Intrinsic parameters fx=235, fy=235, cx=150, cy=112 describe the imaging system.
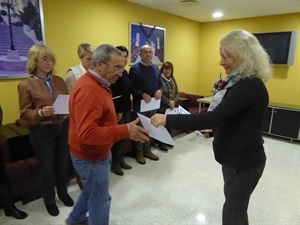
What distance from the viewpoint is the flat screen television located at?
14.6 ft

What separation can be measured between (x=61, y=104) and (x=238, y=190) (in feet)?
4.52

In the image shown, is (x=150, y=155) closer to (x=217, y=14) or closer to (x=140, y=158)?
(x=140, y=158)

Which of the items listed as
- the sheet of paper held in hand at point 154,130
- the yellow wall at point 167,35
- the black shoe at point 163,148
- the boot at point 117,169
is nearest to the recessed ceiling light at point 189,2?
the yellow wall at point 167,35

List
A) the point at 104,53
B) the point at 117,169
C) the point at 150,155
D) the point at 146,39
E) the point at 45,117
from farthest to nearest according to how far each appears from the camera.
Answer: the point at 146,39
the point at 150,155
the point at 117,169
the point at 45,117
the point at 104,53

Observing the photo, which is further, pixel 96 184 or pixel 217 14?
pixel 217 14

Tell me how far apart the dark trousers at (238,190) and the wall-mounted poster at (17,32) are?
2451 mm

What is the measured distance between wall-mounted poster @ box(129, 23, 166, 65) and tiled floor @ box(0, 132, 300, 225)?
1824 millimetres

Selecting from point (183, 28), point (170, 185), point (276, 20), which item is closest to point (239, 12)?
point (276, 20)

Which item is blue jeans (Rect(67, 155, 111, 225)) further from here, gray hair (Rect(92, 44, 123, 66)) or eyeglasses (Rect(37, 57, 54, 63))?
eyeglasses (Rect(37, 57, 54, 63))

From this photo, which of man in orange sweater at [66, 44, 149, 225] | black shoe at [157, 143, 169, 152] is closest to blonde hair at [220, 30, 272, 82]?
man in orange sweater at [66, 44, 149, 225]

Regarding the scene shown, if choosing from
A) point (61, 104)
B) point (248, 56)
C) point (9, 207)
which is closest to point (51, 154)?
point (61, 104)

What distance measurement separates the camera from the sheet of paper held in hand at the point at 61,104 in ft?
5.86

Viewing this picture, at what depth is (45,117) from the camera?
185 centimetres

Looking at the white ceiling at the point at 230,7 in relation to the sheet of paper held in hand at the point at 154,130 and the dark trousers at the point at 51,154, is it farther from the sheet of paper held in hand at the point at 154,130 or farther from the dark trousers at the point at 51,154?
the sheet of paper held in hand at the point at 154,130
